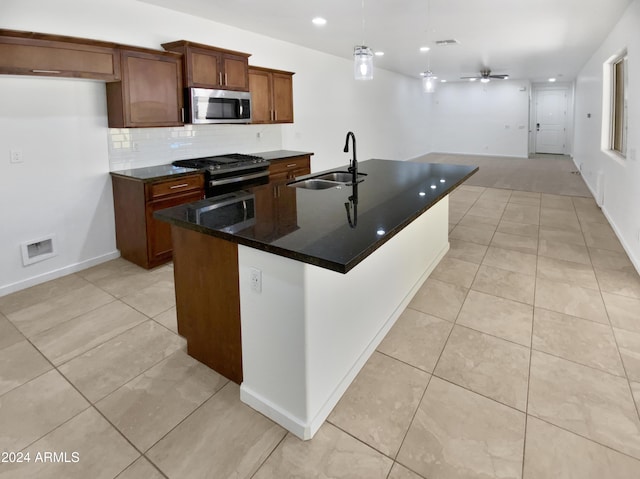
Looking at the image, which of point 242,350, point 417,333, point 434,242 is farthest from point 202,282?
point 434,242

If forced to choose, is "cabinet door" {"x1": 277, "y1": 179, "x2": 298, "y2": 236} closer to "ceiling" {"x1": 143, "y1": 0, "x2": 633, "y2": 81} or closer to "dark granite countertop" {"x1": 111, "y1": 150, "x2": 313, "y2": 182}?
"dark granite countertop" {"x1": 111, "y1": 150, "x2": 313, "y2": 182}

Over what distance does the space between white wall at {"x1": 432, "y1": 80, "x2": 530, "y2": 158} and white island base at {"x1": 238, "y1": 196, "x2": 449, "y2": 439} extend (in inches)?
491

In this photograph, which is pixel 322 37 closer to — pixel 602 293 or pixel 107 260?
pixel 107 260

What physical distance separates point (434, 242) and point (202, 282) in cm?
232

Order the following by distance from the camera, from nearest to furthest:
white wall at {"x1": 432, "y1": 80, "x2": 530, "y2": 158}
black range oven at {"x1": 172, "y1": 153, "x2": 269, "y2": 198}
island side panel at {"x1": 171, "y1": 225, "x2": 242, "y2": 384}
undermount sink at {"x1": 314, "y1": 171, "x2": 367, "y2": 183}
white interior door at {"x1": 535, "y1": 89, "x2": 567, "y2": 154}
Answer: island side panel at {"x1": 171, "y1": 225, "x2": 242, "y2": 384} → undermount sink at {"x1": 314, "y1": 171, "x2": 367, "y2": 183} → black range oven at {"x1": 172, "y1": 153, "x2": 269, "y2": 198} → white wall at {"x1": 432, "y1": 80, "x2": 530, "y2": 158} → white interior door at {"x1": 535, "y1": 89, "x2": 567, "y2": 154}

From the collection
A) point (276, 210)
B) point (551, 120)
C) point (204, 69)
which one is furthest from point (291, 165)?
point (551, 120)

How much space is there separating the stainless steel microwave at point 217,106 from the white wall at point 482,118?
34.3 feet

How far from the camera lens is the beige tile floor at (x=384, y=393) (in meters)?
1.66

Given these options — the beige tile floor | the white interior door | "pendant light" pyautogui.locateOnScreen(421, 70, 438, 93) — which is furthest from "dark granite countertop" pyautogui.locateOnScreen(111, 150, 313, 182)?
the white interior door

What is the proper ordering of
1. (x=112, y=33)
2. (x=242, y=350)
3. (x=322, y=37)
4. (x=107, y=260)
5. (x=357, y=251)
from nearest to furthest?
(x=357, y=251) < (x=242, y=350) < (x=112, y=33) < (x=107, y=260) < (x=322, y=37)

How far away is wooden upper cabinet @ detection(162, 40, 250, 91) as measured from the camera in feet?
13.2

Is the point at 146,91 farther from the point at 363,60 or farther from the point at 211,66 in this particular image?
the point at 363,60

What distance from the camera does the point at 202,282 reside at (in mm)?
2121

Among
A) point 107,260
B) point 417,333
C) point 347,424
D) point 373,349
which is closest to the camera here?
point 347,424
